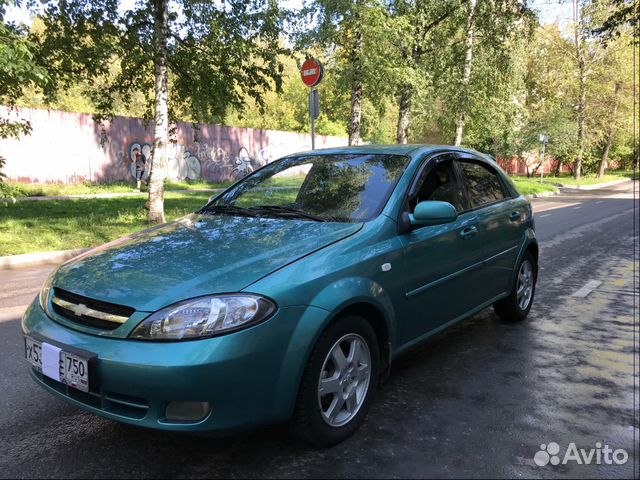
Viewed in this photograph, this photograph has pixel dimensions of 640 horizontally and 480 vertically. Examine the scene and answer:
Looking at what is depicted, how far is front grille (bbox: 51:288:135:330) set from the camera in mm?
2379

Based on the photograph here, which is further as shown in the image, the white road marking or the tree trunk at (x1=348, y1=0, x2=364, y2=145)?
the tree trunk at (x1=348, y1=0, x2=364, y2=145)

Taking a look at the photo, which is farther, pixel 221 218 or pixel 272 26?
pixel 272 26

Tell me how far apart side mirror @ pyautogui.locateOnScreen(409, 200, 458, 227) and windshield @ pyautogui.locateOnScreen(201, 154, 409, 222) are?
0.22 meters

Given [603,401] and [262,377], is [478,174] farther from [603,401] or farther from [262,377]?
[262,377]

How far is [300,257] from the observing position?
2.62m

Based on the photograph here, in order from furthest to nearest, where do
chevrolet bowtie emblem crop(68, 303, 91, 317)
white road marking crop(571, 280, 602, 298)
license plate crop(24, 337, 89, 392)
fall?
white road marking crop(571, 280, 602, 298)
chevrolet bowtie emblem crop(68, 303, 91, 317)
license plate crop(24, 337, 89, 392)

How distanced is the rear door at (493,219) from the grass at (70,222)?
6865 mm

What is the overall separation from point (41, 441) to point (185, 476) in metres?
0.91

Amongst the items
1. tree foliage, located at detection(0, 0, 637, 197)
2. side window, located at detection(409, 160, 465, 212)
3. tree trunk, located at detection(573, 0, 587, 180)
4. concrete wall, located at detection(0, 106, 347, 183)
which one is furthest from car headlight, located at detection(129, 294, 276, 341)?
tree trunk, located at detection(573, 0, 587, 180)

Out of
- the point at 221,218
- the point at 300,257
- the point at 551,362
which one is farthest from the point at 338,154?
the point at 551,362

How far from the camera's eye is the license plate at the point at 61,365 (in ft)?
7.73

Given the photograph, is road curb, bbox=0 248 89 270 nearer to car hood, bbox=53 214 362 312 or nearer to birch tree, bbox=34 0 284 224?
birch tree, bbox=34 0 284 224

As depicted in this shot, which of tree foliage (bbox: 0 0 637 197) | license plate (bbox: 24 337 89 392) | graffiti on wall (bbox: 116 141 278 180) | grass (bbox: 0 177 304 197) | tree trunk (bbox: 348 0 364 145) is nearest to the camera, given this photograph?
license plate (bbox: 24 337 89 392)

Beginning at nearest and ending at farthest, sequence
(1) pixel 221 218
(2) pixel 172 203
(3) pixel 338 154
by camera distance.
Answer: (1) pixel 221 218
(3) pixel 338 154
(2) pixel 172 203
